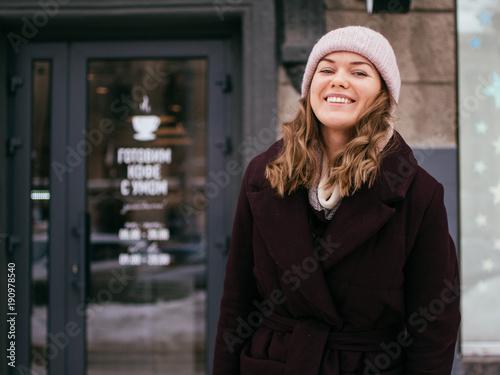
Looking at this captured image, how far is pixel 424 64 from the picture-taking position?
3.42 meters

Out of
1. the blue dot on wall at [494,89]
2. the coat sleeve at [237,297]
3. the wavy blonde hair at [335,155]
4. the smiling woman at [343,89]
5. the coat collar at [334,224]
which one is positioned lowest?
the coat sleeve at [237,297]

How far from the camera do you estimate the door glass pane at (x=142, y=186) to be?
12.0 feet

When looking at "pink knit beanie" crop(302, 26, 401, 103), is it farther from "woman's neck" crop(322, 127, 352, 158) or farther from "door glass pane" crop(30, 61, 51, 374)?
"door glass pane" crop(30, 61, 51, 374)

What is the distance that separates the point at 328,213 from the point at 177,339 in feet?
7.64

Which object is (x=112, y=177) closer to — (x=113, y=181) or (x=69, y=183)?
(x=113, y=181)

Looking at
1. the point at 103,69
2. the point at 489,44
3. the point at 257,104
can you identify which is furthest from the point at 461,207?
the point at 103,69

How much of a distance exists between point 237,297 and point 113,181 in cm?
201

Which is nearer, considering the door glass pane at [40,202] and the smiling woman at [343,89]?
the smiling woman at [343,89]

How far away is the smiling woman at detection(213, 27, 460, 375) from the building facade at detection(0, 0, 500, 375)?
68.3 inches

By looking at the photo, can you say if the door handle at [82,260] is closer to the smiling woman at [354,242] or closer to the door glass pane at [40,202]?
the door glass pane at [40,202]

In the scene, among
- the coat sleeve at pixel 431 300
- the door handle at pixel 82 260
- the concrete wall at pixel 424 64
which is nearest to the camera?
the coat sleeve at pixel 431 300

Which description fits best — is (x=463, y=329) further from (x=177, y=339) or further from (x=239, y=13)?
(x=239, y=13)

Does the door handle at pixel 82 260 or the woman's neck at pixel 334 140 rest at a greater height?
the woman's neck at pixel 334 140

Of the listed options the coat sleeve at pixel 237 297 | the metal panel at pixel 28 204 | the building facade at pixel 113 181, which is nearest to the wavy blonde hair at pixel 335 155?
the coat sleeve at pixel 237 297
